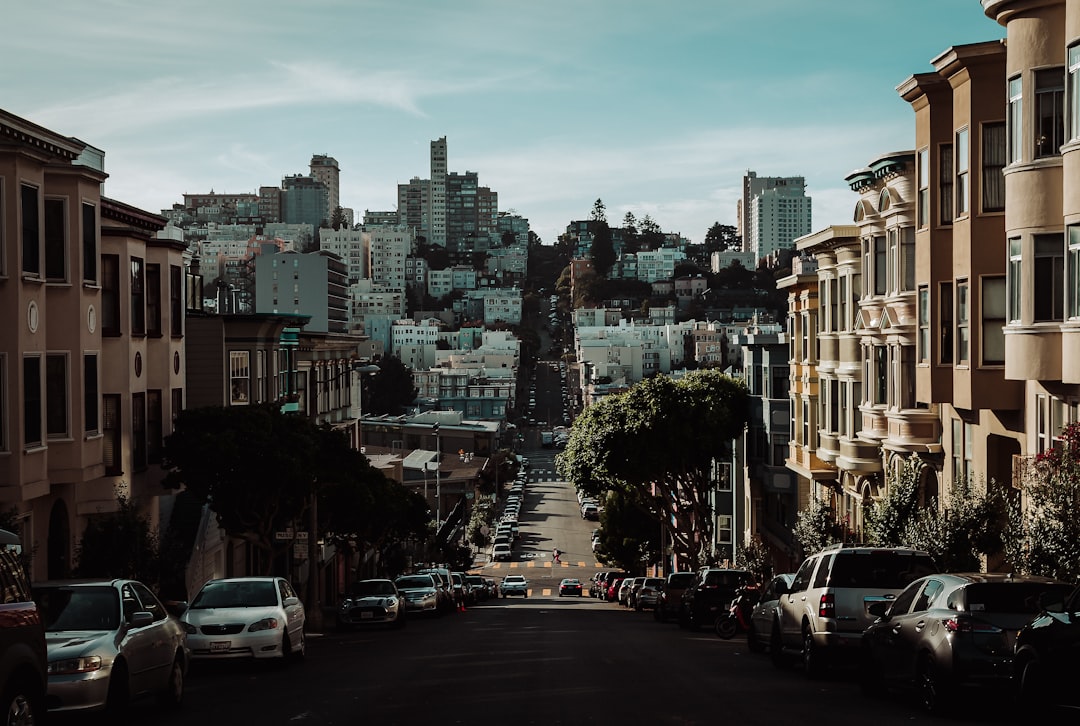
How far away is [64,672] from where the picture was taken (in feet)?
46.2

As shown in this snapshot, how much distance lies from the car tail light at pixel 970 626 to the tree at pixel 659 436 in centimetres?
4720

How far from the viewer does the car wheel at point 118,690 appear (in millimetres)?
14594

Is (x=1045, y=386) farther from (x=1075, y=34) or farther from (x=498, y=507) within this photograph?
(x=498, y=507)

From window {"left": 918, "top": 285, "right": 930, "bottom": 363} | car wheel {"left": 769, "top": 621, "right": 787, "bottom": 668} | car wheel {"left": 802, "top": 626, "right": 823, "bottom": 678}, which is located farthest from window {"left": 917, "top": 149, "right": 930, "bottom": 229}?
car wheel {"left": 802, "top": 626, "right": 823, "bottom": 678}

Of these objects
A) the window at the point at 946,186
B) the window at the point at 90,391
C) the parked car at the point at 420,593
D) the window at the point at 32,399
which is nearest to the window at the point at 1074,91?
the window at the point at 946,186

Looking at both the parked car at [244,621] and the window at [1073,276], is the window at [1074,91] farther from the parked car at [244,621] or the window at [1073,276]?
the parked car at [244,621]

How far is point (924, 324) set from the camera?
32375 mm

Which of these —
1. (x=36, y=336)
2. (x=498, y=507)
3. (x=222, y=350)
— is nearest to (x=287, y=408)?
(x=222, y=350)

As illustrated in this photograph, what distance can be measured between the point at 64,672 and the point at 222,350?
107 feet

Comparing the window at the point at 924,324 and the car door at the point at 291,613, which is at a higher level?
the window at the point at 924,324

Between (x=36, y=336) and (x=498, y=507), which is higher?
(x=36, y=336)

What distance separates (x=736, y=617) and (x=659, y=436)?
30285 millimetres

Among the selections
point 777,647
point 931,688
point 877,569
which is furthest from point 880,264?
point 931,688

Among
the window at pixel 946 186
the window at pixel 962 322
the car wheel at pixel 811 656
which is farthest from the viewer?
the window at pixel 946 186
